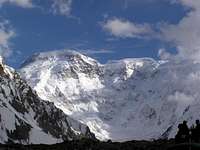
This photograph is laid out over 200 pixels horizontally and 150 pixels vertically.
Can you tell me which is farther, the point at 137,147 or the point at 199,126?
the point at 137,147

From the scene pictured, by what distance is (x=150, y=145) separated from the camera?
142m

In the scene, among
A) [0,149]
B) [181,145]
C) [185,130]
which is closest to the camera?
[181,145]

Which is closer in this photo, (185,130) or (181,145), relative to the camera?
(181,145)

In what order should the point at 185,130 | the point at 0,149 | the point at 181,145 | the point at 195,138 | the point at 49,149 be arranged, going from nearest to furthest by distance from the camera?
the point at 181,145
the point at 185,130
the point at 195,138
the point at 0,149
the point at 49,149

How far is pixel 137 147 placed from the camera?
14012 cm

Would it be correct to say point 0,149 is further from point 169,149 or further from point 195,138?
point 169,149

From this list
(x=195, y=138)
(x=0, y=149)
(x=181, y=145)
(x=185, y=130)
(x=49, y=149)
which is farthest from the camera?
(x=49, y=149)

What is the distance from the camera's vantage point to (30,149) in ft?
461

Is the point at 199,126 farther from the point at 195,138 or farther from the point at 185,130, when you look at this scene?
the point at 185,130

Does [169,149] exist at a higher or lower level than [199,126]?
lower

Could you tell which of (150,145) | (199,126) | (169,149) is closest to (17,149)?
(150,145)

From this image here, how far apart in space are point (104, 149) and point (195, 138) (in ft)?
95.7

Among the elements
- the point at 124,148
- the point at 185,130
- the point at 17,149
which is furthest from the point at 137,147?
the point at 185,130

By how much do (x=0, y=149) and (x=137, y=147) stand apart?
2586 cm
